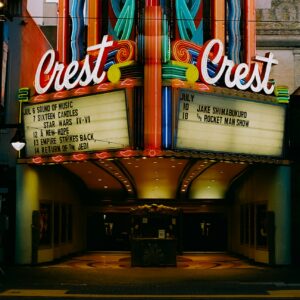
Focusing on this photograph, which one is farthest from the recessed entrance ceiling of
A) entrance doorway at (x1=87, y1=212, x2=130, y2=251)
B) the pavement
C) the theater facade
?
the pavement

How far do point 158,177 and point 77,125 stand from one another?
6640mm

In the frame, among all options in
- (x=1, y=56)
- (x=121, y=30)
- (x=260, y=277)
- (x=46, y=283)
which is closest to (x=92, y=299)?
(x=46, y=283)

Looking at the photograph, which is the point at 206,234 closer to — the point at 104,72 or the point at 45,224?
the point at 45,224

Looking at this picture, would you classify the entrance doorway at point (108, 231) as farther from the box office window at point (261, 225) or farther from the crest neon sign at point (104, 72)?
the crest neon sign at point (104, 72)

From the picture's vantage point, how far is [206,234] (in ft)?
96.2

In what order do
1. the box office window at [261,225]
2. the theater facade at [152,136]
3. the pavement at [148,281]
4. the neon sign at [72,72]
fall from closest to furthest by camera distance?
the pavement at [148,281] → the theater facade at [152,136] → the neon sign at [72,72] → the box office window at [261,225]

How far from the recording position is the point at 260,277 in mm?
18906

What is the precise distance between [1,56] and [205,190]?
37.5 feet

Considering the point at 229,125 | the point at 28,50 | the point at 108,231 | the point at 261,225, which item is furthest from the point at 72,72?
the point at 108,231

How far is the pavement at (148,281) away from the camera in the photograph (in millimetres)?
14664

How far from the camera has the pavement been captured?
14664 millimetres

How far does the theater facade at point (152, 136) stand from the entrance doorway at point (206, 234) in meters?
0.05

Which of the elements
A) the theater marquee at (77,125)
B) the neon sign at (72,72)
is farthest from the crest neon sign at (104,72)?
the theater marquee at (77,125)

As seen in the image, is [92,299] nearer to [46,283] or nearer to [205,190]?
[46,283]
